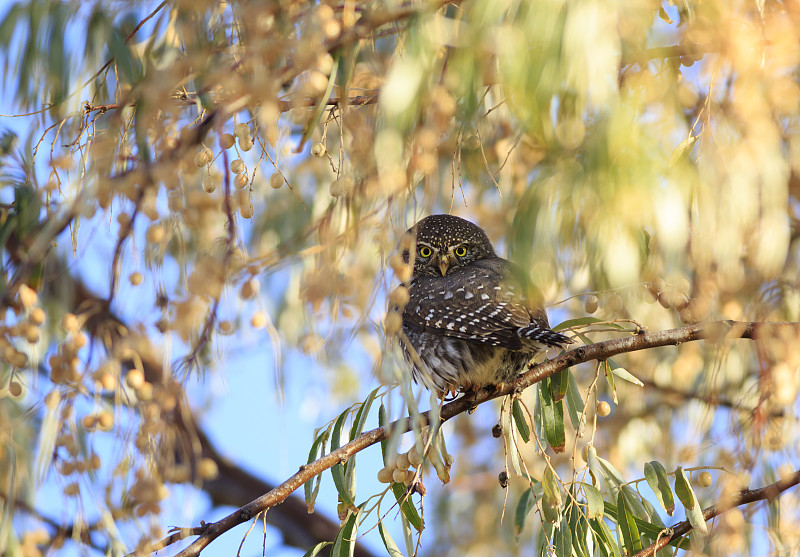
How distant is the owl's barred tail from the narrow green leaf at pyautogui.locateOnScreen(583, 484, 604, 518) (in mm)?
404

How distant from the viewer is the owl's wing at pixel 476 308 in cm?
263

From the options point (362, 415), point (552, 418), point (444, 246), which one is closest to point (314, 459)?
point (362, 415)

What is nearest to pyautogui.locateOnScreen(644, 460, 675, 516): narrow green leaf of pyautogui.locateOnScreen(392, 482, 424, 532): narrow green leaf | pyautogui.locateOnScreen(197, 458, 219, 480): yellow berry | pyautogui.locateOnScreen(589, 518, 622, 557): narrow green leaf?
pyautogui.locateOnScreen(589, 518, 622, 557): narrow green leaf

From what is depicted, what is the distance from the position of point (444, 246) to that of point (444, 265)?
10 cm

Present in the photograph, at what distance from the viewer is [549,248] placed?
149 centimetres

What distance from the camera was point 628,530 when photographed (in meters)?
2.20

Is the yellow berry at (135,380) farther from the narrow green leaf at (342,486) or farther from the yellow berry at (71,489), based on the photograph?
the narrow green leaf at (342,486)

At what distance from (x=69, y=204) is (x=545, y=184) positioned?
34.3 inches

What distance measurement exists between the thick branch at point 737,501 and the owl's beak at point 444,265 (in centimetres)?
146

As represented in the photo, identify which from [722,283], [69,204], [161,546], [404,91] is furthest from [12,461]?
[722,283]

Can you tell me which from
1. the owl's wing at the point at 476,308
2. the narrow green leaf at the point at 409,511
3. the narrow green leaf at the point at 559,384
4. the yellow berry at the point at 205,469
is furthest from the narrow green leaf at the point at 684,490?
the yellow berry at the point at 205,469

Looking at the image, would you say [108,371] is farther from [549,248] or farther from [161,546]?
[549,248]

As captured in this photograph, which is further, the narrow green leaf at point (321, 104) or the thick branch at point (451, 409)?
the thick branch at point (451, 409)

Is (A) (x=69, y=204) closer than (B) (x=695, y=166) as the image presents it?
Yes
